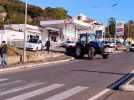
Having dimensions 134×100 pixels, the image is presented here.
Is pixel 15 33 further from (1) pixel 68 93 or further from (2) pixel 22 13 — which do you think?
(2) pixel 22 13

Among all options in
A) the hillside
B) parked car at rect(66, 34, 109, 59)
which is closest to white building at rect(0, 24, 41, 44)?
parked car at rect(66, 34, 109, 59)

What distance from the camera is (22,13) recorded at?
109062 millimetres

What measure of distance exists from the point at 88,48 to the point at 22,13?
66180mm

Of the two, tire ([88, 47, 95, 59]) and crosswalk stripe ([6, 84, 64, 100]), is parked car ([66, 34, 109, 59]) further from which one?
crosswalk stripe ([6, 84, 64, 100])

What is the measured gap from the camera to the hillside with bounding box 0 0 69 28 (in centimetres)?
9981

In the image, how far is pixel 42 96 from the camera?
48.5 ft

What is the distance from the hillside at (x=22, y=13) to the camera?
327ft

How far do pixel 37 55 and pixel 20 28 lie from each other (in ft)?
93.1

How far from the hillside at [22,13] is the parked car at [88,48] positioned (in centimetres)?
4560

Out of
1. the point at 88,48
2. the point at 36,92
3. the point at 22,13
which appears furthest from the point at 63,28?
the point at 36,92

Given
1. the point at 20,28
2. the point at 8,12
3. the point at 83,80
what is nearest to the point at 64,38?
the point at 8,12

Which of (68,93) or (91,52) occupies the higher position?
(91,52)

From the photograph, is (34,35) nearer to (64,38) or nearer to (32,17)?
(64,38)

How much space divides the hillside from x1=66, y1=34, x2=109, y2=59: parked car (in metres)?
45.6
